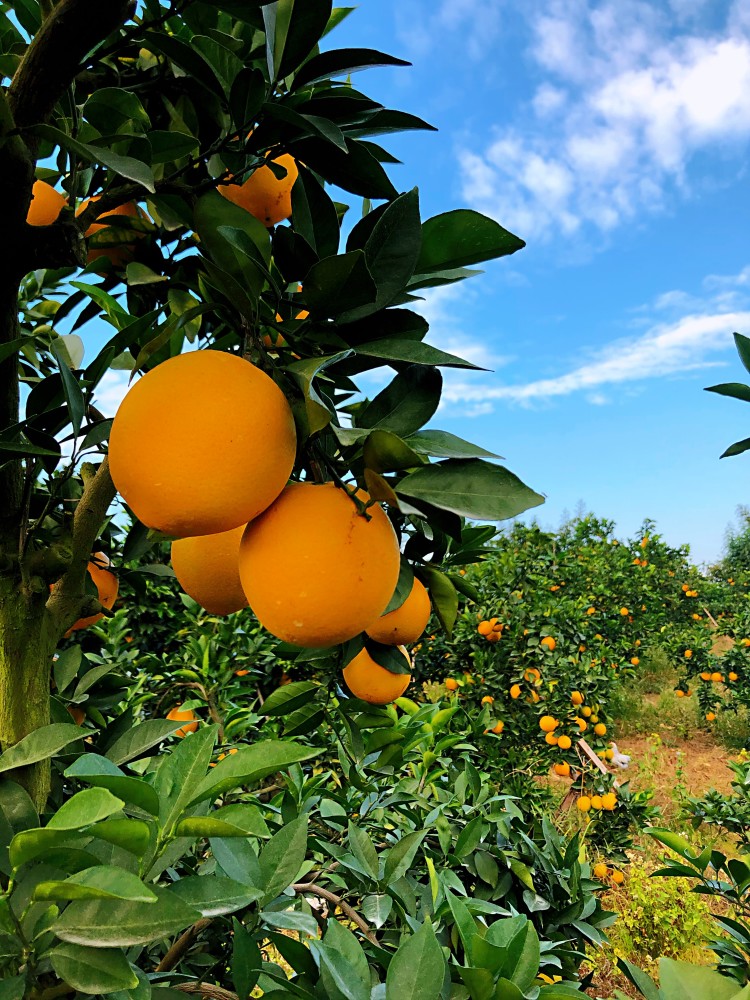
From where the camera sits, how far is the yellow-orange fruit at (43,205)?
0.79 meters

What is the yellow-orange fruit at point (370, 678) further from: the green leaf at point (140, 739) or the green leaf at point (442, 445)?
the green leaf at point (442, 445)

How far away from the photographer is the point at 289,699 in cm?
100

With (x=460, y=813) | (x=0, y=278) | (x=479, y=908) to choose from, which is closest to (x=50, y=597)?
(x=0, y=278)

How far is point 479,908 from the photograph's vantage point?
91 centimetres

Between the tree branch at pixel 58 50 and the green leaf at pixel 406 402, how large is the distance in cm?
32

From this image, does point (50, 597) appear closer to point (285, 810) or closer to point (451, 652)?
point (285, 810)

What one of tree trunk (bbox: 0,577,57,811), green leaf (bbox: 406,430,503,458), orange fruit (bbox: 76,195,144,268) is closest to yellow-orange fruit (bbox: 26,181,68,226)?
orange fruit (bbox: 76,195,144,268)

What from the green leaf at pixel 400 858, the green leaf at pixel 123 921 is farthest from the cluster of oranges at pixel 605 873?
the green leaf at pixel 123 921

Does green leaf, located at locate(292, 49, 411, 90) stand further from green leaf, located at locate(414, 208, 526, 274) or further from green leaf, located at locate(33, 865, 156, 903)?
green leaf, located at locate(33, 865, 156, 903)

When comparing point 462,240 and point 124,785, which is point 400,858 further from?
point 462,240

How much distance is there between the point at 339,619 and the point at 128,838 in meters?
0.20

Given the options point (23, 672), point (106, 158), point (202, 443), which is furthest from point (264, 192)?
point (23, 672)

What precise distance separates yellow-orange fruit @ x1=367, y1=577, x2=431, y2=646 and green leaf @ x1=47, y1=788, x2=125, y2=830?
1.22 feet

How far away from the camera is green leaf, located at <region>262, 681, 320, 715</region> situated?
995mm
